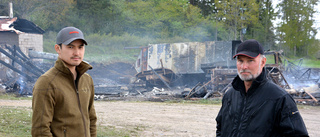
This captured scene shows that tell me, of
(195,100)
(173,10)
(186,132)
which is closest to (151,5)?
(173,10)

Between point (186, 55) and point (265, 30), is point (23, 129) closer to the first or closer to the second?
point (186, 55)

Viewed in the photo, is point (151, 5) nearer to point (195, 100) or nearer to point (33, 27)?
point (33, 27)

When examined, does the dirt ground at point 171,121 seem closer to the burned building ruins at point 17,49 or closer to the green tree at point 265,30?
the burned building ruins at point 17,49

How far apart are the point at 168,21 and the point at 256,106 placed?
38.5m

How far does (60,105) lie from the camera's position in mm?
2723

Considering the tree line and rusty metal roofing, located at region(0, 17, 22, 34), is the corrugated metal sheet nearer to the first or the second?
rusty metal roofing, located at region(0, 17, 22, 34)

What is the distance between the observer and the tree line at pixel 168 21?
3547 centimetres

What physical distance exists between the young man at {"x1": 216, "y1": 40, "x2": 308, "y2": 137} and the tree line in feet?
106

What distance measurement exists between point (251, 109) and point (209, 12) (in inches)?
1790

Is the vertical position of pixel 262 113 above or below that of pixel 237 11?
below

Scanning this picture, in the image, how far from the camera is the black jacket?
239cm

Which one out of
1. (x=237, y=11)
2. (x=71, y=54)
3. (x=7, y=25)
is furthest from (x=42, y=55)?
(x=71, y=54)

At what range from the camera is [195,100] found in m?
15.3

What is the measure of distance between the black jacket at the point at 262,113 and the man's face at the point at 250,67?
0.17 ft
